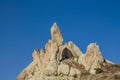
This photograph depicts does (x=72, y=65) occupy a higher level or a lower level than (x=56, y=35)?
lower

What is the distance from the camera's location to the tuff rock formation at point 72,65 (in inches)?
6594

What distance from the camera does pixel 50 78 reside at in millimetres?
167750

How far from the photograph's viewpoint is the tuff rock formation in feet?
550

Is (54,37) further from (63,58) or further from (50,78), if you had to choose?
(50,78)

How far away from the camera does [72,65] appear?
175 metres

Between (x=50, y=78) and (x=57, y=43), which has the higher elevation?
(x=57, y=43)

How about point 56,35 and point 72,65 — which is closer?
point 72,65

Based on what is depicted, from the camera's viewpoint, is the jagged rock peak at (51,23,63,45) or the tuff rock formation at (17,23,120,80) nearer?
the tuff rock formation at (17,23,120,80)

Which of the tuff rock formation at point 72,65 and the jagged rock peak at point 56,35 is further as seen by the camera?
the jagged rock peak at point 56,35

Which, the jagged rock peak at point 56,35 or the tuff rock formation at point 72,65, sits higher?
the jagged rock peak at point 56,35

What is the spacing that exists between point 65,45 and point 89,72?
3054 centimetres

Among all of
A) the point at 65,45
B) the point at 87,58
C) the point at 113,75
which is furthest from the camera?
the point at 65,45

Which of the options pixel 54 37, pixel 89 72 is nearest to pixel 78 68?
pixel 89 72

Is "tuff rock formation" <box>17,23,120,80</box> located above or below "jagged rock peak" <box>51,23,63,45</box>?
below
